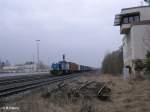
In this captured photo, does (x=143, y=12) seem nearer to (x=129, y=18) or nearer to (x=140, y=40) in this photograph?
(x=129, y=18)

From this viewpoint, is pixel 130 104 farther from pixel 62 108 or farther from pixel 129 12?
pixel 129 12

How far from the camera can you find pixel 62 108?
1648cm

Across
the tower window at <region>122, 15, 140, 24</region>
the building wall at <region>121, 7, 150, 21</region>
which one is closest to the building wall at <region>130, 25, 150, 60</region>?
the building wall at <region>121, 7, 150, 21</region>

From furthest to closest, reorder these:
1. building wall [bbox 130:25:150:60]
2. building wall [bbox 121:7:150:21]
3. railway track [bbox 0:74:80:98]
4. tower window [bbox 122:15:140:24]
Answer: tower window [bbox 122:15:140:24], building wall [bbox 121:7:150:21], building wall [bbox 130:25:150:60], railway track [bbox 0:74:80:98]

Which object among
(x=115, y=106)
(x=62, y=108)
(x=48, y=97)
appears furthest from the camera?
(x=48, y=97)

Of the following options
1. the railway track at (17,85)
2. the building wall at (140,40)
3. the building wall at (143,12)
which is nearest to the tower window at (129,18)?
the building wall at (143,12)

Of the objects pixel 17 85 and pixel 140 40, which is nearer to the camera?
pixel 17 85

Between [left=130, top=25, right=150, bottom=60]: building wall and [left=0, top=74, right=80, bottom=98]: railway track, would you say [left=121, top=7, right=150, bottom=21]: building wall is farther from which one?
[left=0, top=74, right=80, bottom=98]: railway track

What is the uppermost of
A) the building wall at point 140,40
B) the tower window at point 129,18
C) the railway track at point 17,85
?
A: the tower window at point 129,18

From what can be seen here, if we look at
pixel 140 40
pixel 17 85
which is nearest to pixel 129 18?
pixel 140 40

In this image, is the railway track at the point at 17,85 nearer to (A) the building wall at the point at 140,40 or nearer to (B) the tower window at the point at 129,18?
(A) the building wall at the point at 140,40

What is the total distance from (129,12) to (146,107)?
42370 millimetres

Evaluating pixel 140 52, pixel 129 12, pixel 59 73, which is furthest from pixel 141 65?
pixel 59 73

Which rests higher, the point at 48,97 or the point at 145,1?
the point at 145,1
